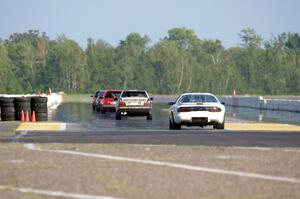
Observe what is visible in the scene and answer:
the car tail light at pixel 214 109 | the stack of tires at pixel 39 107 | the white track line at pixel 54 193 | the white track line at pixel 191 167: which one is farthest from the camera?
the stack of tires at pixel 39 107

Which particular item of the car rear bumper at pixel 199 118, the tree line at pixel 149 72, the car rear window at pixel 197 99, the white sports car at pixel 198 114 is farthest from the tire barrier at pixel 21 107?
the tree line at pixel 149 72

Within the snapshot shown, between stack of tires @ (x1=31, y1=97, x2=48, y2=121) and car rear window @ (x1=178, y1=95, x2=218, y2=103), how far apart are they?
678cm

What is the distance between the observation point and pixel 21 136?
21844 mm

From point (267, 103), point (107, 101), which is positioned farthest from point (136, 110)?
point (267, 103)

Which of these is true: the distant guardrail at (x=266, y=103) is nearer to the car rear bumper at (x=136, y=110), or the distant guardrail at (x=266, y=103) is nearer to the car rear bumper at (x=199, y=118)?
the car rear bumper at (x=136, y=110)

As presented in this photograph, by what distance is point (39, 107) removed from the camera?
3253cm

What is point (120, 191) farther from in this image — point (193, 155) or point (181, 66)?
point (181, 66)

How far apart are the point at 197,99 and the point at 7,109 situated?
792cm

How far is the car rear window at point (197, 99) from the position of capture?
27.9 m

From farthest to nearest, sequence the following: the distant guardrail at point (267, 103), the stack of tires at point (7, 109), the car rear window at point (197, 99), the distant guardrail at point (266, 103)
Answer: the distant guardrail at point (267, 103)
the distant guardrail at point (266, 103)
the stack of tires at point (7, 109)
the car rear window at point (197, 99)

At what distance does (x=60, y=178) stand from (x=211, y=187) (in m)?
2.26

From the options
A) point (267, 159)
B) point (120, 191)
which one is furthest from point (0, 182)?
point (267, 159)

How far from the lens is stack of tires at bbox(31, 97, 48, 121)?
32.2m

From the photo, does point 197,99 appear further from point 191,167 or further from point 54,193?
point 54,193
